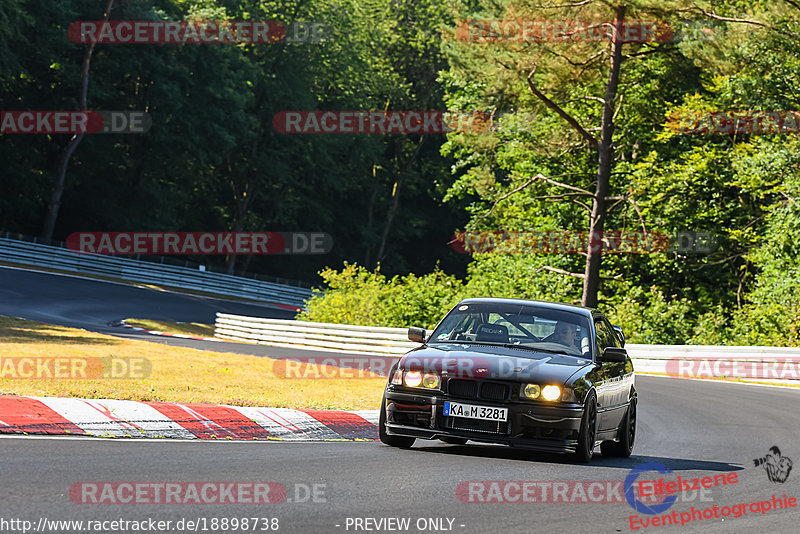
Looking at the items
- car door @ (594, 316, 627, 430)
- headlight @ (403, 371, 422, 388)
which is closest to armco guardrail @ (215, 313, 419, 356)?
car door @ (594, 316, 627, 430)

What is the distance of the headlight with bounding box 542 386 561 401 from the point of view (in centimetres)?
997

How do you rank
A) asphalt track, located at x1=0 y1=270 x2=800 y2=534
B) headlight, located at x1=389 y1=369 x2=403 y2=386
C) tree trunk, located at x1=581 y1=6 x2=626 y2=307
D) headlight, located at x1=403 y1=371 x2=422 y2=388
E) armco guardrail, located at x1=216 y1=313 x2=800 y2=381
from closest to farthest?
1. asphalt track, located at x1=0 y1=270 x2=800 y2=534
2. headlight, located at x1=403 y1=371 x2=422 y2=388
3. headlight, located at x1=389 y1=369 x2=403 y2=386
4. armco guardrail, located at x1=216 y1=313 x2=800 y2=381
5. tree trunk, located at x1=581 y1=6 x2=626 y2=307

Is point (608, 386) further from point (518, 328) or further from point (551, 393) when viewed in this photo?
point (551, 393)

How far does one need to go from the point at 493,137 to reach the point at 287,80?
33.8 metres

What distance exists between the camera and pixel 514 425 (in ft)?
32.6

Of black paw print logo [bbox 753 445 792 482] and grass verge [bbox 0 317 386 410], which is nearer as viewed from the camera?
black paw print logo [bbox 753 445 792 482]

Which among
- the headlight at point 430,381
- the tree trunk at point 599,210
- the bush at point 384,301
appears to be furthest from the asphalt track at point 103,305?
the headlight at point 430,381

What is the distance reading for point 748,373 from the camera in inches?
1026

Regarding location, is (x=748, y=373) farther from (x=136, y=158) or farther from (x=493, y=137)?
(x=136, y=158)

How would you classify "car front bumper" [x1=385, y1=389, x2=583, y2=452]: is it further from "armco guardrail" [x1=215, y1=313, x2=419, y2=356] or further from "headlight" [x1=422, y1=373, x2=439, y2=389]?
"armco guardrail" [x1=215, y1=313, x2=419, y2=356]

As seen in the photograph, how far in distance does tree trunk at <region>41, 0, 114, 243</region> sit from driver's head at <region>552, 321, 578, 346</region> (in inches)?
2014

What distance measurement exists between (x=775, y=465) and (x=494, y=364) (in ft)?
10.5

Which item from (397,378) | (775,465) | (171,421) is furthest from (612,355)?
(171,421)

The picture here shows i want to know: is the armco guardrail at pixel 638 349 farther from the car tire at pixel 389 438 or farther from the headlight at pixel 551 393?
the headlight at pixel 551 393
